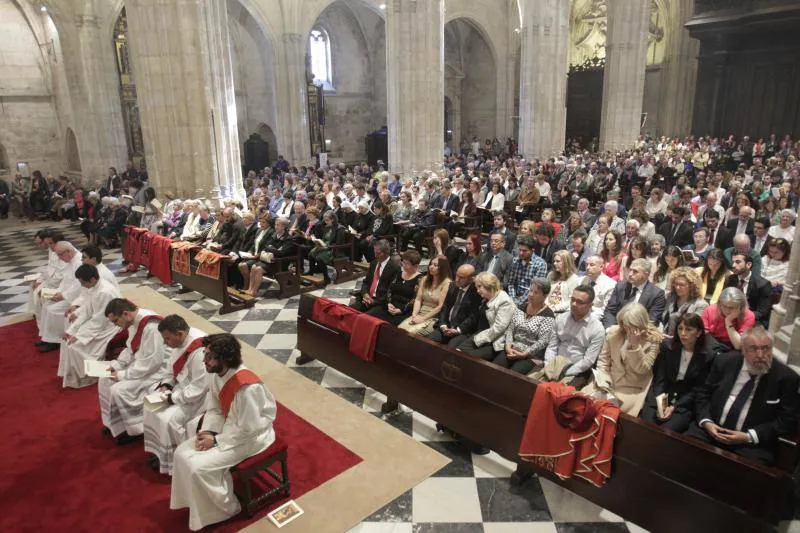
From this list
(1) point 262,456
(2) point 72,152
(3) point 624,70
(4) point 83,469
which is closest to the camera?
(1) point 262,456

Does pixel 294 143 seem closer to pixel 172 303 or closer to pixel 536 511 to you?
pixel 172 303

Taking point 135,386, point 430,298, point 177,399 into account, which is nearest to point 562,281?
point 430,298

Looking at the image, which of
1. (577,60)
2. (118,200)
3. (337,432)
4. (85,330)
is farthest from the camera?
(577,60)

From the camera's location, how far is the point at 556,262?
19.6 ft

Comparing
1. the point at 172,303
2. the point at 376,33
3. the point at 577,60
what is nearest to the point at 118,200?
the point at 172,303

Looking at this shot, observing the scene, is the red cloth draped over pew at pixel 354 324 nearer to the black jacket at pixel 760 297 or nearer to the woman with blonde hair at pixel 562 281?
the woman with blonde hair at pixel 562 281

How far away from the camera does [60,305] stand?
21.6ft

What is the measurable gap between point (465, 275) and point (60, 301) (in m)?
4.87

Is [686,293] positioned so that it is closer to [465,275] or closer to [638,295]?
[638,295]

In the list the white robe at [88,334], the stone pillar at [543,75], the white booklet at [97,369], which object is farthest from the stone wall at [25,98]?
the white booklet at [97,369]

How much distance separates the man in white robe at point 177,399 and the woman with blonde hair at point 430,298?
2.24m

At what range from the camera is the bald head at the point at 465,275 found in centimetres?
543

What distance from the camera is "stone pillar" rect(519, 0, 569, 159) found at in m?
20.7

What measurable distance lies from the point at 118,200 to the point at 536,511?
12155mm
